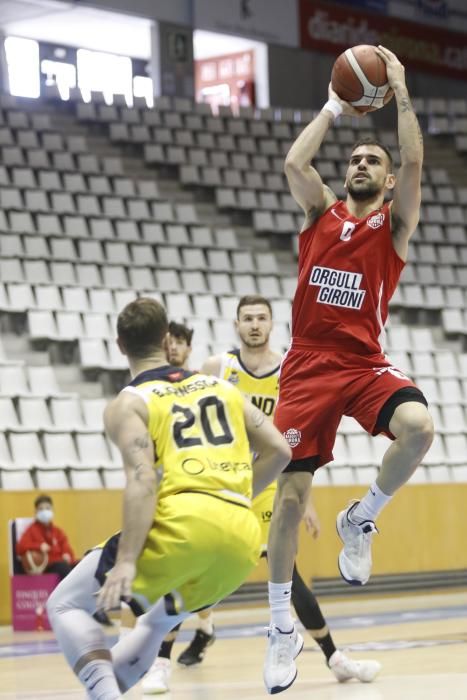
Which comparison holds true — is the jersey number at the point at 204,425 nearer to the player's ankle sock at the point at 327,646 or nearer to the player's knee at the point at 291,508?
the player's knee at the point at 291,508

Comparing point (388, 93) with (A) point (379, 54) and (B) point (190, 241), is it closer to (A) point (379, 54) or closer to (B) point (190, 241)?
(A) point (379, 54)

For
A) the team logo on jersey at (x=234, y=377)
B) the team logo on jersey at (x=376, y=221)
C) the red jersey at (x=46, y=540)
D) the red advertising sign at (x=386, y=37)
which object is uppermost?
the red advertising sign at (x=386, y=37)

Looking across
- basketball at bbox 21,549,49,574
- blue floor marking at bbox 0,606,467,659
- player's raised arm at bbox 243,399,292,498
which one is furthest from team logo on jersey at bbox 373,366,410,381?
basketball at bbox 21,549,49,574

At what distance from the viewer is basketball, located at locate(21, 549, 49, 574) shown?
36.4 feet

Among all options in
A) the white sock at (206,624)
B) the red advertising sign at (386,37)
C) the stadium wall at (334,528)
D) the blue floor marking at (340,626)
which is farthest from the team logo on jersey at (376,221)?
the red advertising sign at (386,37)

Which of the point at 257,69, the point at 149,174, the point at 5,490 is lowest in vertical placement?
the point at 5,490

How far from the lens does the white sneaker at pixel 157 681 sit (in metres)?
6.74

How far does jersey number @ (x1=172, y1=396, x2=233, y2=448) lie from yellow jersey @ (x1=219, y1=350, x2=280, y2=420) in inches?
124

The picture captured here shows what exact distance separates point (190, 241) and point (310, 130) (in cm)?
1143

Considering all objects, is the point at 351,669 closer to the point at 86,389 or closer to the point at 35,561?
the point at 35,561

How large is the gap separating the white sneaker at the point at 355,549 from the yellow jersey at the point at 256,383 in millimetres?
1673

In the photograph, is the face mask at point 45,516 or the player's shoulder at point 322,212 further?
the face mask at point 45,516

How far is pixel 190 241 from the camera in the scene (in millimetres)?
17344

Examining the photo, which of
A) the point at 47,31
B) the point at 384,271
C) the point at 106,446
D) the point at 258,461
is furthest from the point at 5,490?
the point at 47,31
